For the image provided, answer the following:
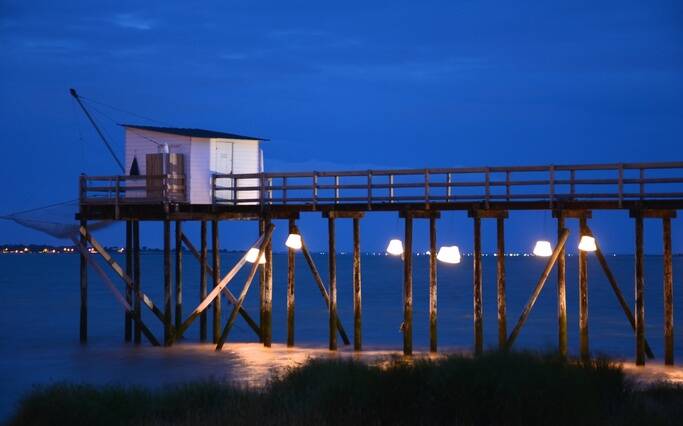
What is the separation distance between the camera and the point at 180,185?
24.5m

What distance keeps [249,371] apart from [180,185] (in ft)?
19.2

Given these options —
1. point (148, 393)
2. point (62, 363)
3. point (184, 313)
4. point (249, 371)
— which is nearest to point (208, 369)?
point (249, 371)

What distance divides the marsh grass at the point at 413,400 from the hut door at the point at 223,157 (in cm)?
1078

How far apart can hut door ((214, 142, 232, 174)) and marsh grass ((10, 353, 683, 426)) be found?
10.8 m

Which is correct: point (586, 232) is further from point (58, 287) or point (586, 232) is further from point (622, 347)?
point (58, 287)

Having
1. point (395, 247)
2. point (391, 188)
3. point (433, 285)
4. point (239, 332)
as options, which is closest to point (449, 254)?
point (433, 285)

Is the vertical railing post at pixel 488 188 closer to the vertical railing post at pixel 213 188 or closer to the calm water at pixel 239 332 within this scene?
the calm water at pixel 239 332

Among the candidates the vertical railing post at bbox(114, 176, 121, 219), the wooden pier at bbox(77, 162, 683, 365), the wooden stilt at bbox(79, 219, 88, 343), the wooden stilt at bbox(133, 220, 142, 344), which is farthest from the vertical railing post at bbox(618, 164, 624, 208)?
the wooden stilt at bbox(79, 219, 88, 343)

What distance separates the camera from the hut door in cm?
2483

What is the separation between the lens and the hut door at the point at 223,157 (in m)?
24.8

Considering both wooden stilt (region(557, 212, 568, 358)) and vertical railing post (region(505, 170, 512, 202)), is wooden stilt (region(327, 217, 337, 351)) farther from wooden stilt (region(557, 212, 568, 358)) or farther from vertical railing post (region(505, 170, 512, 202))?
wooden stilt (region(557, 212, 568, 358))

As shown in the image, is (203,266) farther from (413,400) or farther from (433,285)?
(413,400)

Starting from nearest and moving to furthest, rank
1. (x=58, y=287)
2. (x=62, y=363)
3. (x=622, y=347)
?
(x=62, y=363)
(x=622, y=347)
(x=58, y=287)

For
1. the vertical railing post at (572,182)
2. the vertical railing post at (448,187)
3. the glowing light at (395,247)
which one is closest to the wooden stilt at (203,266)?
the glowing light at (395,247)
